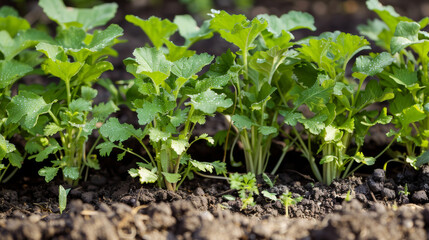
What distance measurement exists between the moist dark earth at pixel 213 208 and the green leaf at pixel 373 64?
44cm

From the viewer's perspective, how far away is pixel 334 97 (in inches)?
77.2

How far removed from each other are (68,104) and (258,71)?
83cm

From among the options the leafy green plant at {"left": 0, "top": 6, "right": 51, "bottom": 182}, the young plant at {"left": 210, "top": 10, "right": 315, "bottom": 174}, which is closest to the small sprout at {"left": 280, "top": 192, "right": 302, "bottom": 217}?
the young plant at {"left": 210, "top": 10, "right": 315, "bottom": 174}

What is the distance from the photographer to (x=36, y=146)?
2004 millimetres

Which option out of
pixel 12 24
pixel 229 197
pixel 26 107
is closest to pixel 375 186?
pixel 229 197

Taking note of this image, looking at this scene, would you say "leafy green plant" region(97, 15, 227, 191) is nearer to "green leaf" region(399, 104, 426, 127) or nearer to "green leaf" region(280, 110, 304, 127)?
"green leaf" region(280, 110, 304, 127)

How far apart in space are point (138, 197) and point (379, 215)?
0.89 meters

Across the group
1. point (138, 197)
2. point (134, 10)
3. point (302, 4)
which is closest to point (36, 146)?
point (138, 197)

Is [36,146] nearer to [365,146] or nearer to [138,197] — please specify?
[138,197]

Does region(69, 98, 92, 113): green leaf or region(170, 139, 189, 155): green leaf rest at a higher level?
region(69, 98, 92, 113): green leaf

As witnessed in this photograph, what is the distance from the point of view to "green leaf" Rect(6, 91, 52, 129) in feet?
5.86

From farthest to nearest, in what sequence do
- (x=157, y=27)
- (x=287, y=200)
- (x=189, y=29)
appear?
(x=189, y=29) < (x=157, y=27) < (x=287, y=200)

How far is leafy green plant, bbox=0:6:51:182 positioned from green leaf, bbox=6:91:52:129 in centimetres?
5

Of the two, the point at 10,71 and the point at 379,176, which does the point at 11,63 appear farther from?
the point at 379,176
